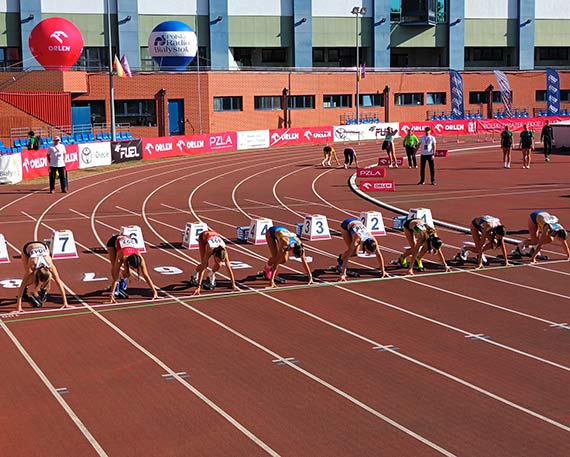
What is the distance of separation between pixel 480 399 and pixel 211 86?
178 ft

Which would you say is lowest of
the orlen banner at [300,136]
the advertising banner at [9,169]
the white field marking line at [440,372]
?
the white field marking line at [440,372]

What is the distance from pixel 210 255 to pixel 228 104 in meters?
49.8

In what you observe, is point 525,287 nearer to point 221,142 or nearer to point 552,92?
point 221,142

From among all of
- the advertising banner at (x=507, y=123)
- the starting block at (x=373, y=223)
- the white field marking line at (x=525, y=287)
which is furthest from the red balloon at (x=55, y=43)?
the white field marking line at (x=525, y=287)

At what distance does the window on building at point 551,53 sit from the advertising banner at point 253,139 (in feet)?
119

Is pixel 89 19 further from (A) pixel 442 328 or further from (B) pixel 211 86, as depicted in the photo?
(A) pixel 442 328

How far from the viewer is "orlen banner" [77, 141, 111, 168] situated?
43969mm

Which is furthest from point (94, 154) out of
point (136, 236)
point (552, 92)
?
point (552, 92)

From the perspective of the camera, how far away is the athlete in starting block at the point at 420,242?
1725 cm

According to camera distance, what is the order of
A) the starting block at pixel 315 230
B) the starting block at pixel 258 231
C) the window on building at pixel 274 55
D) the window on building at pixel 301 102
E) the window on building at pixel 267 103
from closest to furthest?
the starting block at pixel 258 231 < the starting block at pixel 315 230 < the window on building at pixel 267 103 < the window on building at pixel 301 102 < the window on building at pixel 274 55

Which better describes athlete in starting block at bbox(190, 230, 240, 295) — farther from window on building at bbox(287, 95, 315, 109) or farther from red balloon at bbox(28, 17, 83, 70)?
window on building at bbox(287, 95, 315, 109)

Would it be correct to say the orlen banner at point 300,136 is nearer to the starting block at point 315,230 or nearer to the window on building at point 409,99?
the window on building at point 409,99

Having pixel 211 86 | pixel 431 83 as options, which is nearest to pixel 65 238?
pixel 211 86

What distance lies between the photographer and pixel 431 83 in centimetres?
7550
